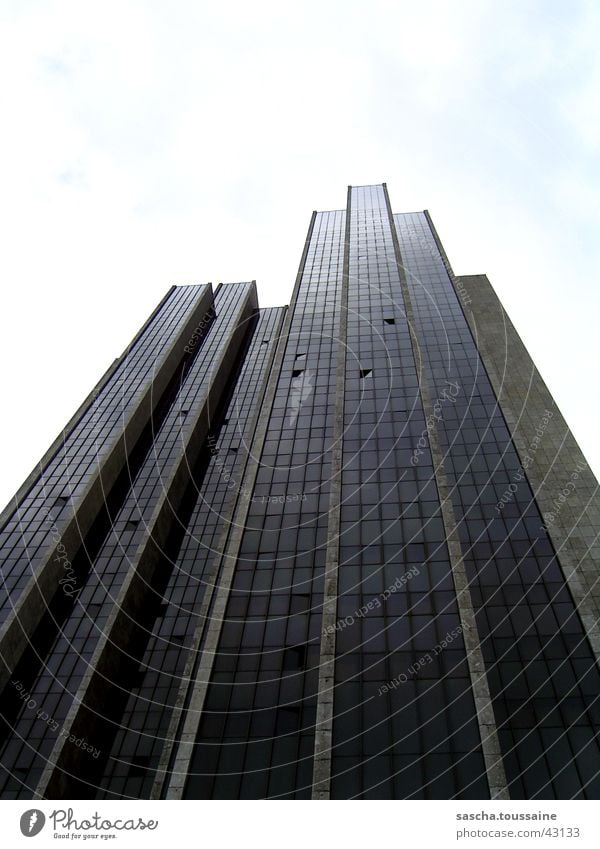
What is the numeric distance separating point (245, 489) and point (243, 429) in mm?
35553

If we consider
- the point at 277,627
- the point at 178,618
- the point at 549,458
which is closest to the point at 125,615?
the point at 178,618

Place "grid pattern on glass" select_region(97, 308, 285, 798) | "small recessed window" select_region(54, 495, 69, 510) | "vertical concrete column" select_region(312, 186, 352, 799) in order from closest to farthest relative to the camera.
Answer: "vertical concrete column" select_region(312, 186, 352, 799)
"grid pattern on glass" select_region(97, 308, 285, 798)
"small recessed window" select_region(54, 495, 69, 510)

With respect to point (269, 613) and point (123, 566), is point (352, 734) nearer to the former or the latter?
point (269, 613)

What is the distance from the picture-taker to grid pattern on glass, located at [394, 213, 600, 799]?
29516 mm

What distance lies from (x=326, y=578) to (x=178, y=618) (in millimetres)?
23379

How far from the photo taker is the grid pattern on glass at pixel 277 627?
29766 millimetres

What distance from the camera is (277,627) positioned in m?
36.5

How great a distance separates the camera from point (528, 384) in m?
67.9

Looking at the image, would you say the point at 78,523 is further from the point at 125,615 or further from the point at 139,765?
the point at 139,765

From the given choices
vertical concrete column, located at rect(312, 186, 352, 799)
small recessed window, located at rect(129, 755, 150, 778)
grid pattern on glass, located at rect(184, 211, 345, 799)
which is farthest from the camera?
small recessed window, located at rect(129, 755, 150, 778)

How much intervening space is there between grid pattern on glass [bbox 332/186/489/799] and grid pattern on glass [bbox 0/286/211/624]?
3174 cm

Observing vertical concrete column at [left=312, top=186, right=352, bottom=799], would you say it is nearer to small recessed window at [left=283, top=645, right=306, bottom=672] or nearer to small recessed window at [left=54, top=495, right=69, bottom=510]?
small recessed window at [left=283, top=645, right=306, bottom=672]

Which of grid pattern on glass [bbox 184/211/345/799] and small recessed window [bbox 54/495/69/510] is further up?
small recessed window [bbox 54/495/69/510]

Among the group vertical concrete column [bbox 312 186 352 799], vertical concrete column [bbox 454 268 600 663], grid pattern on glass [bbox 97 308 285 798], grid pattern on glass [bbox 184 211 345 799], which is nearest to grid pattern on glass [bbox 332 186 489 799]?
vertical concrete column [bbox 312 186 352 799]
